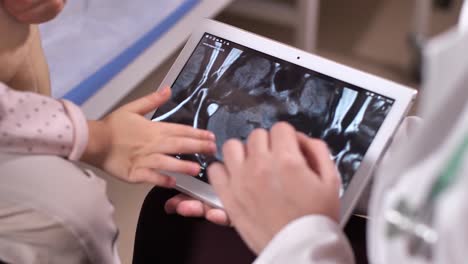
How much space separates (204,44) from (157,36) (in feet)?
1.67

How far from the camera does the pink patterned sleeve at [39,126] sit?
1.85 feet

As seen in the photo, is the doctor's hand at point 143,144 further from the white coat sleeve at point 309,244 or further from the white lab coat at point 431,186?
the white lab coat at point 431,186

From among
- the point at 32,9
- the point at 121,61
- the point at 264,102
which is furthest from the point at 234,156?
the point at 121,61

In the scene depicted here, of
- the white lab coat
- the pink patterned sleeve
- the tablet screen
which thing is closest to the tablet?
the tablet screen

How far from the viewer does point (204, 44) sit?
27.1 inches

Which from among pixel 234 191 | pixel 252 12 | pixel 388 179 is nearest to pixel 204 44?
pixel 234 191

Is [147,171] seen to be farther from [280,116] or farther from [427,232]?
[427,232]

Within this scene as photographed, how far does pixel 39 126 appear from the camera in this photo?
569 millimetres

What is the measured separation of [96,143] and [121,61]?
0.52m

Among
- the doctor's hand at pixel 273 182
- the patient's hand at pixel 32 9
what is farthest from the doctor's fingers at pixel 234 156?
the patient's hand at pixel 32 9

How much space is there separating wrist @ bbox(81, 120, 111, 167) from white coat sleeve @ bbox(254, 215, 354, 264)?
228 mm

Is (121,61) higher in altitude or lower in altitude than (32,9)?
lower

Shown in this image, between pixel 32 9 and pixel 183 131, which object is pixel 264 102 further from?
pixel 32 9

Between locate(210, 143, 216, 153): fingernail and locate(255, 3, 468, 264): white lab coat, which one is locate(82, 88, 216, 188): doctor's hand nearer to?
locate(210, 143, 216, 153): fingernail
